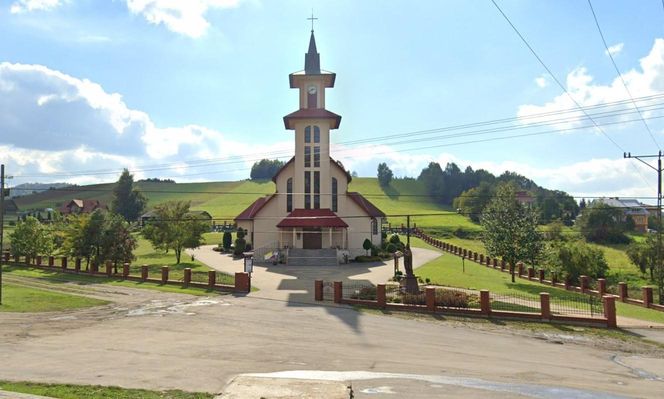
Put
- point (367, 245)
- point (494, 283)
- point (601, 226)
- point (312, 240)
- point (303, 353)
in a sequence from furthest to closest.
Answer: point (601, 226), point (367, 245), point (312, 240), point (494, 283), point (303, 353)

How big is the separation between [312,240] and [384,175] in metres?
104

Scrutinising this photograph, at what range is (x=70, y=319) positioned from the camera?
1955 centimetres

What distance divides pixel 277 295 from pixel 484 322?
11.2 metres

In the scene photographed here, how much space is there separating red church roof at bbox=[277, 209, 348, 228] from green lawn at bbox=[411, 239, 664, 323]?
911 cm

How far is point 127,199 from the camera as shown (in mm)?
90812

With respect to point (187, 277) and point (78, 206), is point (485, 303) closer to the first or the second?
point (187, 277)

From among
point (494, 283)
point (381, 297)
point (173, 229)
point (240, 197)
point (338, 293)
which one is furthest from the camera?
point (240, 197)

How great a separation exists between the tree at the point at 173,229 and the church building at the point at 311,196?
652 centimetres

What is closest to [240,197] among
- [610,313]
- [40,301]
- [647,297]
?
[40,301]

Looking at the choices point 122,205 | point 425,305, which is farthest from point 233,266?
point 122,205

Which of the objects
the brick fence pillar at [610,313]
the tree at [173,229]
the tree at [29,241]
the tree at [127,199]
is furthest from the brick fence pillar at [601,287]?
the tree at [127,199]

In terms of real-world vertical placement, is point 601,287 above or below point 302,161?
below

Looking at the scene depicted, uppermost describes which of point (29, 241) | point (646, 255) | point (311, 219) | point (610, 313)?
point (311, 219)

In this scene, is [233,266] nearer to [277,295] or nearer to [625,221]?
[277,295]
